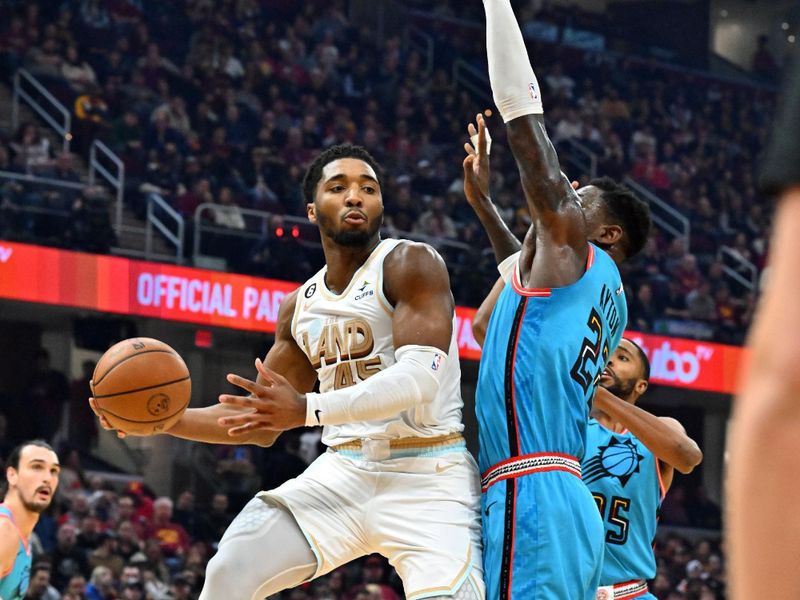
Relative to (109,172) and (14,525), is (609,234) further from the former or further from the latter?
(109,172)

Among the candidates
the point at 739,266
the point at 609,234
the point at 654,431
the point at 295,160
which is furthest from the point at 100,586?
the point at 739,266

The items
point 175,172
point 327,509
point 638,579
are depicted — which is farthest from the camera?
point 175,172

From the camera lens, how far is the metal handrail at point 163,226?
1421cm

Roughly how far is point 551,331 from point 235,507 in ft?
37.4

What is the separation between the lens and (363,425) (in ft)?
15.0

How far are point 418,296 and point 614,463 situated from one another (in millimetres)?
1431

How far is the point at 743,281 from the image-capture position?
1920cm

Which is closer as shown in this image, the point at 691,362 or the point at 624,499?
the point at 624,499

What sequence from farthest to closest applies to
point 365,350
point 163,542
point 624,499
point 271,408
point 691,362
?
point 691,362, point 163,542, point 624,499, point 365,350, point 271,408

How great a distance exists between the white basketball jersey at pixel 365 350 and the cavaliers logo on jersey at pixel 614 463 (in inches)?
35.5

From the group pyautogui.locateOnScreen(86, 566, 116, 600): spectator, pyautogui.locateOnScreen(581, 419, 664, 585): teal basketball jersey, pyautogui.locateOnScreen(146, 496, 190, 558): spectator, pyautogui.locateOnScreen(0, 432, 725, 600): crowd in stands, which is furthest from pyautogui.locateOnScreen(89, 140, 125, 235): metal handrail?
pyautogui.locateOnScreen(581, 419, 664, 585): teal basketball jersey

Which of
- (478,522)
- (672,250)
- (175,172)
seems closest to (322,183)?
(478,522)

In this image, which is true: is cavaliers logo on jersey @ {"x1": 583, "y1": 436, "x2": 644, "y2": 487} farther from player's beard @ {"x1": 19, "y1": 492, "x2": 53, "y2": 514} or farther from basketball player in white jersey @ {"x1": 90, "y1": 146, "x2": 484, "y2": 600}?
player's beard @ {"x1": 19, "y1": 492, "x2": 53, "y2": 514}

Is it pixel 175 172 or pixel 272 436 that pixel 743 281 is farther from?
pixel 272 436
